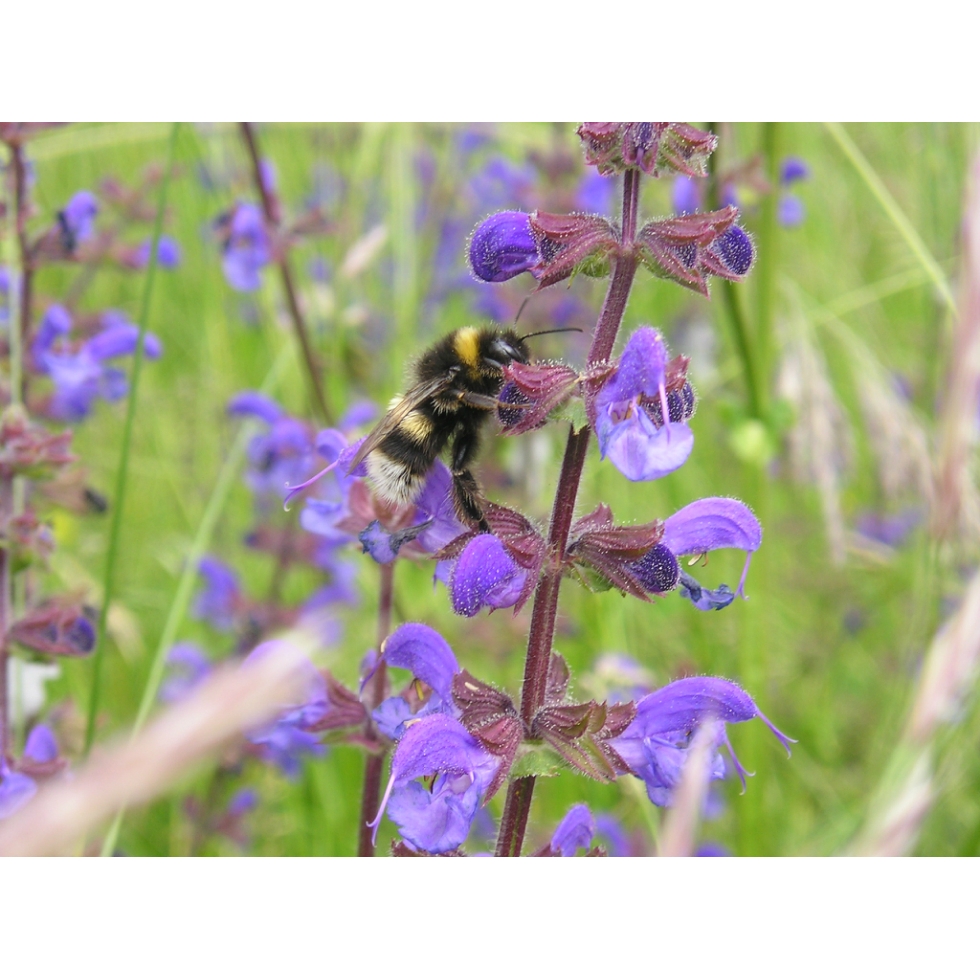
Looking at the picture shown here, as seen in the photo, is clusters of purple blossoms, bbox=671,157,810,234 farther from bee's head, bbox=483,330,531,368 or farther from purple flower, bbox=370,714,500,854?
purple flower, bbox=370,714,500,854

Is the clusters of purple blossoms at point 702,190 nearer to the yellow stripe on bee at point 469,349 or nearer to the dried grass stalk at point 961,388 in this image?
the yellow stripe on bee at point 469,349

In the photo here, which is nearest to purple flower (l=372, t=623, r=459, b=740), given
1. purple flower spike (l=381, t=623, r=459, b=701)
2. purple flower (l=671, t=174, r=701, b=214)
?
purple flower spike (l=381, t=623, r=459, b=701)

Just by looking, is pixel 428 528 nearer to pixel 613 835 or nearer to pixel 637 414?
pixel 637 414

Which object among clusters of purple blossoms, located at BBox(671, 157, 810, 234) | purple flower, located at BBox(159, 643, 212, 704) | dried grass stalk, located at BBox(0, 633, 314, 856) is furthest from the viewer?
purple flower, located at BBox(159, 643, 212, 704)

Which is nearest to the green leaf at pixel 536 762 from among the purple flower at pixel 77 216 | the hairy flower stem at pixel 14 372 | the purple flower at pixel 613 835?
the hairy flower stem at pixel 14 372

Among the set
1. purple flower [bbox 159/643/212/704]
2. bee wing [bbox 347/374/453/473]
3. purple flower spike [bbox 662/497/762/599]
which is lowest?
purple flower [bbox 159/643/212/704]
